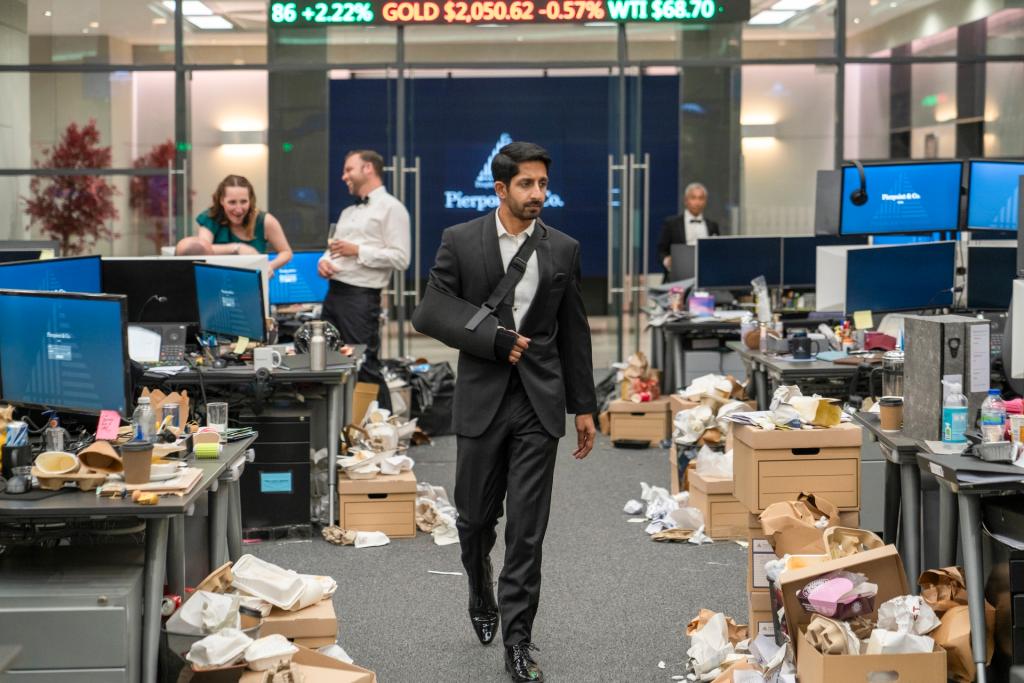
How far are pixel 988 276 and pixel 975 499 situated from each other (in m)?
3.62

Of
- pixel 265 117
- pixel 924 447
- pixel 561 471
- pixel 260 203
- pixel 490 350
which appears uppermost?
pixel 265 117

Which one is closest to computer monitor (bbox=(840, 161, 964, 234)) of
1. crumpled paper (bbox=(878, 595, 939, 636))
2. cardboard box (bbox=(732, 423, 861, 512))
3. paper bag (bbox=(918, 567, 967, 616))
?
cardboard box (bbox=(732, 423, 861, 512))

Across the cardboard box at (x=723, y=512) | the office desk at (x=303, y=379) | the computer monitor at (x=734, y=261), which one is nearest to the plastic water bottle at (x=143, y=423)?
the office desk at (x=303, y=379)

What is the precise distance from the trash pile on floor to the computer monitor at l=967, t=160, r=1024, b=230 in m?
4.29

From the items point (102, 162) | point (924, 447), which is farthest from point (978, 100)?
point (924, 447)

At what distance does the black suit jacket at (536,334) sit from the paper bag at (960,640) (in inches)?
46.4

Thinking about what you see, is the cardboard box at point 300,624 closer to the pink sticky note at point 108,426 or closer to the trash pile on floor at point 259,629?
the trash pile on floor at point 259,629

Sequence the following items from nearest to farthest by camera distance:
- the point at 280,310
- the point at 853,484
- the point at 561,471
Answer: the point at 853,484 < the point at 561,471 < the point at 280,310

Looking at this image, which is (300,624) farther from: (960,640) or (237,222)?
→ (237,222)

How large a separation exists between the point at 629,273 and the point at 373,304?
427 centimetres

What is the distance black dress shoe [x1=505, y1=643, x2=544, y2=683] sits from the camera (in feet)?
13.4

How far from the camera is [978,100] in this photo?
39.4 ft

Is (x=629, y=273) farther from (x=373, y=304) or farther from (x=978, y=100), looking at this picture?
(x=373, y=304)

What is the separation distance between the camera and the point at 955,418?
405 cm
